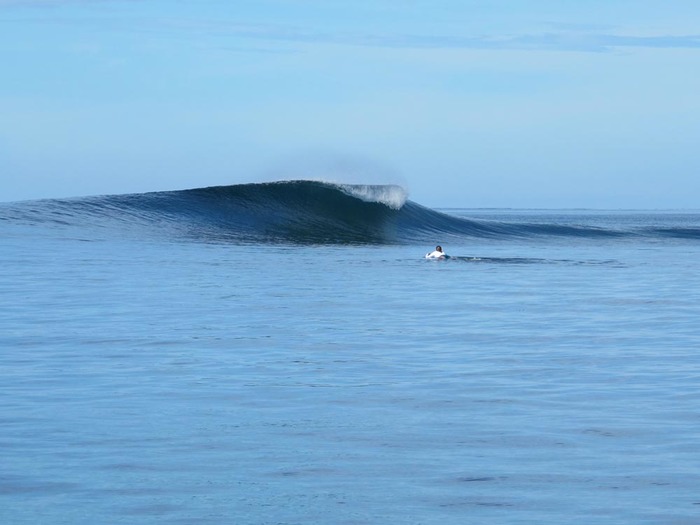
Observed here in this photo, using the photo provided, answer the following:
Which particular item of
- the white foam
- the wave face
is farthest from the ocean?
the white foam

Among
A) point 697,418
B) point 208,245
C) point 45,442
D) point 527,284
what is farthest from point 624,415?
point 208,245

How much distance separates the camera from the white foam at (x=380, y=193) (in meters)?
40.8

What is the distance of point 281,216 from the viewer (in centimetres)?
3662

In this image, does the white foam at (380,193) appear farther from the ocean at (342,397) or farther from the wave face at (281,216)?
the ocean at (342,397)

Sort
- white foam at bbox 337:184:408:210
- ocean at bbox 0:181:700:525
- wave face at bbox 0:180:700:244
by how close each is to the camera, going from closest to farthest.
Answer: ocean at bbox 0:181:700:525, wave face at bbox 0:180:700:244, white foam at bbox 337:184:408:210

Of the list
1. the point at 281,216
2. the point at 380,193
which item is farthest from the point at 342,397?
the point at 380,193

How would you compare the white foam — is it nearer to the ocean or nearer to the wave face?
the wave face

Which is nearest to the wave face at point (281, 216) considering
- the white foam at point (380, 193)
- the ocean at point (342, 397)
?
the white foam at point (380, 193)

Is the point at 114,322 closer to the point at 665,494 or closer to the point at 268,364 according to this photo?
the point at 268,364

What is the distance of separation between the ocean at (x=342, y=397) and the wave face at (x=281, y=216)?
12.5m

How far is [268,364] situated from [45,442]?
3191mm

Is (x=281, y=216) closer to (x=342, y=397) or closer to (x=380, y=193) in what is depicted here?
(x=380, y=193)

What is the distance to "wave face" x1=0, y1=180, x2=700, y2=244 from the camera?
31.8 metres

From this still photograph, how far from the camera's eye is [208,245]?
2705cm
